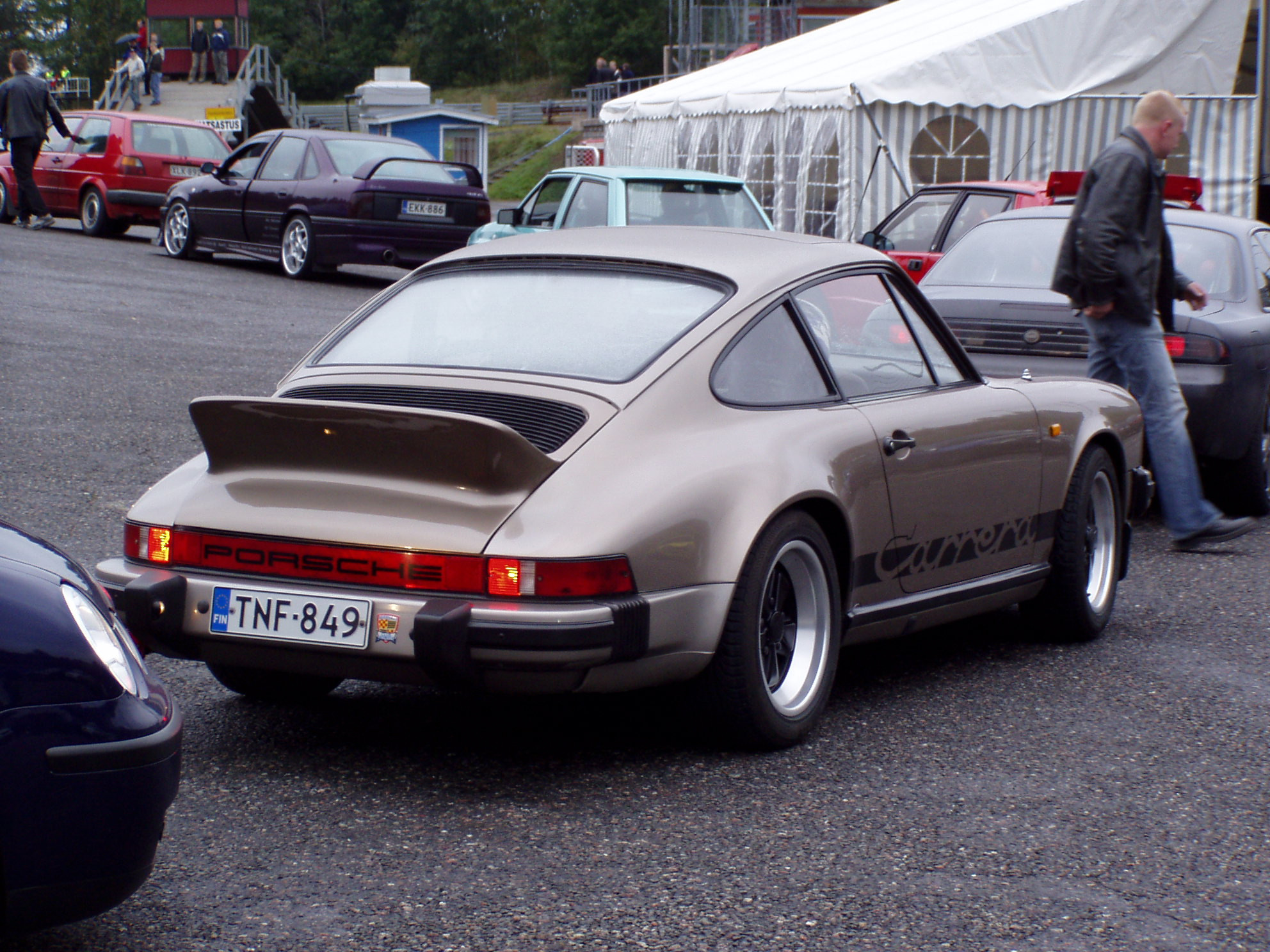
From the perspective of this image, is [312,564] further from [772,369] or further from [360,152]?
[360,152]

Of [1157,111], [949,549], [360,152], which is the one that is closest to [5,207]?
[360,152]

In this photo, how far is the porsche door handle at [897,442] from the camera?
14.6 ft

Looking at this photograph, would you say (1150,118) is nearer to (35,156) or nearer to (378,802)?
(378,802)

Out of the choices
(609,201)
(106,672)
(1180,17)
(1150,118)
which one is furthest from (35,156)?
(106,672)

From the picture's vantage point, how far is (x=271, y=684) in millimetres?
4379

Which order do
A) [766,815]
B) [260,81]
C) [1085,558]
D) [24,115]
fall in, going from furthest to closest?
[260,81] → [24,115] → [1085,558] → [766,815]

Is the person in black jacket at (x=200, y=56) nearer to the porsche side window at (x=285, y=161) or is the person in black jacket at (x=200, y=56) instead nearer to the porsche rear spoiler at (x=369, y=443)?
the porsche side window at (x=285, y=161)

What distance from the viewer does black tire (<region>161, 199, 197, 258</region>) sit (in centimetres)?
1888

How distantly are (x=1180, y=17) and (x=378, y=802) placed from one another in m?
16.0

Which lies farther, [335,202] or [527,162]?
[527,162]

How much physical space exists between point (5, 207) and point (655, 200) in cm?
1391

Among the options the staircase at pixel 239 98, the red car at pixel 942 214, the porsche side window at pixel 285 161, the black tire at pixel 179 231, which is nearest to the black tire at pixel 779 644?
the red car at pixel 942 214

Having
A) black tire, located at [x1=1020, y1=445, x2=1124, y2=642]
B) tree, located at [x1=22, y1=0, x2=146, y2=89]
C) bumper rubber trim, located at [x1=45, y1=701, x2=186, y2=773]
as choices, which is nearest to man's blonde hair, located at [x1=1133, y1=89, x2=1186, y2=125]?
black tire, located at [x1=1020, y1=445, x2=1124, y2=642]

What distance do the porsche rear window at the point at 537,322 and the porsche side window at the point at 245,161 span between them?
14139 millimetres
